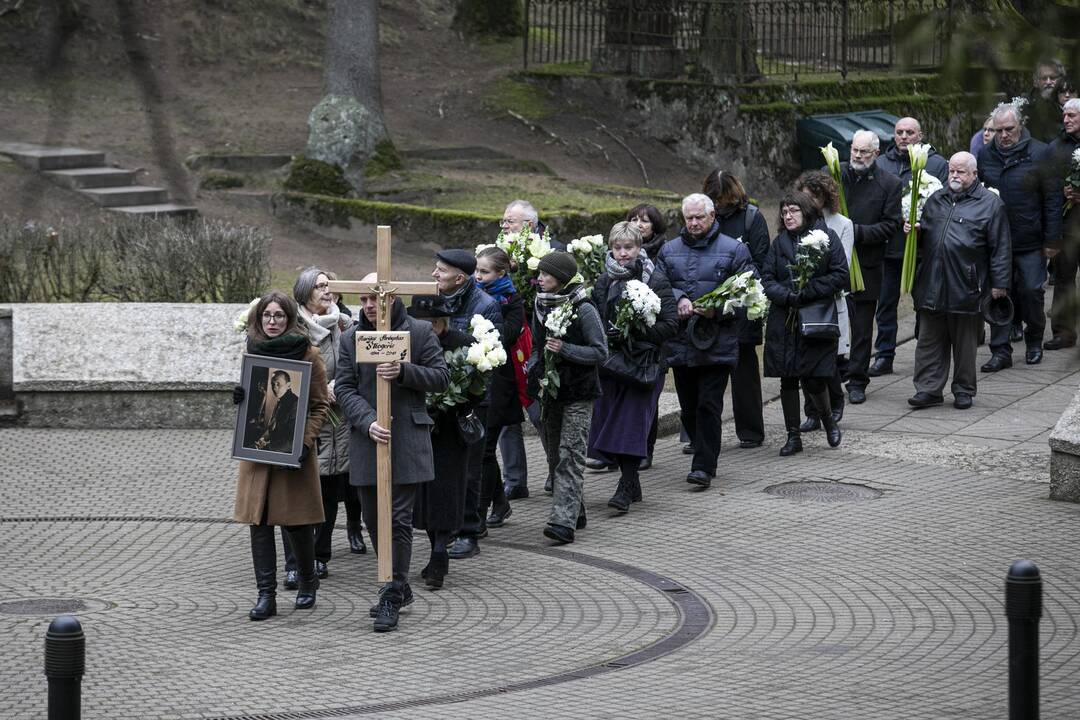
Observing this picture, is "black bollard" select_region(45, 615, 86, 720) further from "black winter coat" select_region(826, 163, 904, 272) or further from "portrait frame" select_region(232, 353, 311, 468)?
"black winter coat" select_region(826, 163, 904, 272)

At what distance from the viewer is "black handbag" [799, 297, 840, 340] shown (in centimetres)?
1144

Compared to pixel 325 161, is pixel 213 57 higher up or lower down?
lower down

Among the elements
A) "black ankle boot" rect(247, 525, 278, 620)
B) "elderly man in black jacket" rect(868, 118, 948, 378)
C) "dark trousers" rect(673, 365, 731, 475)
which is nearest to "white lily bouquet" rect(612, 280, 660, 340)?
"dark trousers" rect(673, 365, 731, 475)

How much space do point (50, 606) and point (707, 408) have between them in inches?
179

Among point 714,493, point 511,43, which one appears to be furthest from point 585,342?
point 511,43

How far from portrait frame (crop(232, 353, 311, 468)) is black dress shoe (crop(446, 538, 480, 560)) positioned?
1.59 meters

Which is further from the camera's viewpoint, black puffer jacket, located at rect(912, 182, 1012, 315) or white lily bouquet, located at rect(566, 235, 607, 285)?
black puffer jacket, located at rect(912, 182, 1012, 315)

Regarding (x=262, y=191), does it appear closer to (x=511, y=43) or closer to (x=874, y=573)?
(x=511, y=43)

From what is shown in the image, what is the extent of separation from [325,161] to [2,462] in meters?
9.57

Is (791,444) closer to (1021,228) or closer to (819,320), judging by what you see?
(819,320)

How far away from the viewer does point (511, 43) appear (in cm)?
2978

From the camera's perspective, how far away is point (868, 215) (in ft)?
43.2

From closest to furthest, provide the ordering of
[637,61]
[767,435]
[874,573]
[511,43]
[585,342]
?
[874,573], [585,342], [767,435], [637,61], [511,43]

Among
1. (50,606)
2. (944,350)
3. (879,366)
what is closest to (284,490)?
(50,606)
